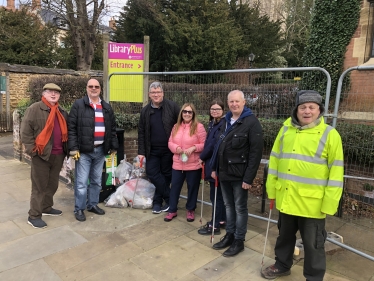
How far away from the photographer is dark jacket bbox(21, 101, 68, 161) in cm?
376

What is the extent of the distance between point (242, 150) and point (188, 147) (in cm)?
99

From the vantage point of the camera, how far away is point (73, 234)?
3.77m

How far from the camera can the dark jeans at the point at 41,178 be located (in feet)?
12.9

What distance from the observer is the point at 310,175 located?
2.51m

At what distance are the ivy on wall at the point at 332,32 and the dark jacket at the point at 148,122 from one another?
148 inches

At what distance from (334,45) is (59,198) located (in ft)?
21.9

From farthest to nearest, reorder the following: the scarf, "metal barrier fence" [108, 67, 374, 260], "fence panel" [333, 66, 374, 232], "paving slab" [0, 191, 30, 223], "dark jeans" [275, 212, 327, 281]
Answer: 1. "paving slab" [0, 191, 30, 223]
2. "metal barrier fence" [108, 67, 374, 260]
3. "fence panel" [333, 66, 374, 232]
4. the scarf
5. "dark jeans" [275, 212, 327, 281]

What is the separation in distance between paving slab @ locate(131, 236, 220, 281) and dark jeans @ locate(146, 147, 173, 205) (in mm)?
1045

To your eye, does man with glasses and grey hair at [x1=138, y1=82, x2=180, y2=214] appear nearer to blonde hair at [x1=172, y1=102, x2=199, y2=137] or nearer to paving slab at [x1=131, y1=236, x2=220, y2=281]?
blonde hair at [x1=172, y1=102, x2=199, y2=137]

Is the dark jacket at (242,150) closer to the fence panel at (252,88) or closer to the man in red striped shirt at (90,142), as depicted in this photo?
the fence panel at (252,88)

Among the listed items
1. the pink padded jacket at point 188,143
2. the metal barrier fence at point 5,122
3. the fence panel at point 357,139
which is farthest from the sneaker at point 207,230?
the metal barrier fence at point 5,122

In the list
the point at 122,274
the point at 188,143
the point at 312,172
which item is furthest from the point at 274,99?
the point at 122,274

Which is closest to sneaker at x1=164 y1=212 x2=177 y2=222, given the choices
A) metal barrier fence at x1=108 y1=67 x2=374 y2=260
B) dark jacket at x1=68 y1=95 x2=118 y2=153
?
metal barrier fence at x1=108 y1=67 x2=374 y2=260

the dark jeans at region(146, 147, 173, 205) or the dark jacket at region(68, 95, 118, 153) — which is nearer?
the dark jacket at region(68, 95, 118, 153)
